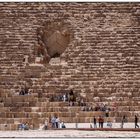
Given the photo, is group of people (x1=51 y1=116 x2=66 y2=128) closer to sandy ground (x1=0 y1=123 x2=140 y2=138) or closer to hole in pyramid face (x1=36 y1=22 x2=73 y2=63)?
sandy ground (x1=0 y1=123 x2=140 y2=138)

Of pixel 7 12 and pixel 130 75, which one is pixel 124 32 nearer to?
pixel 130 75

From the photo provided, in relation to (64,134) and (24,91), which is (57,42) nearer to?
(24,91)

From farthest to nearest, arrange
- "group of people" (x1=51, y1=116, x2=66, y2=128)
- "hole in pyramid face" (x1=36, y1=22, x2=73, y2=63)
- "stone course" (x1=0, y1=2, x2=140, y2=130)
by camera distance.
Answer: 1. "hole in pyramid face" (x1=36, y1=22, x2=73, y2=63)
2. "stone course" (x1=0, y1=2, x2=140, y2=130)
3. "group of people" (x1=51, y1=116, x2=66, y2=128)

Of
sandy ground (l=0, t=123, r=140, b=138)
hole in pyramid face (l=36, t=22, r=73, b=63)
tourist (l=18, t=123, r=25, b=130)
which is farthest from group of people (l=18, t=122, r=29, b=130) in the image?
hole in pyramid face (l=36, t=22, r=73, b=63)

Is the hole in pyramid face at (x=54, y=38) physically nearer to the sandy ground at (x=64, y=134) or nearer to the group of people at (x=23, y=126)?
the group of people at (x=23, y=126)

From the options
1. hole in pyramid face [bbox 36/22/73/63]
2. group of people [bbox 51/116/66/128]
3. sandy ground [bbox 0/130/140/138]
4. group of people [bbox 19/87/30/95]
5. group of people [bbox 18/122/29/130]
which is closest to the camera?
sandy ground [bbox 0/130/140/138]

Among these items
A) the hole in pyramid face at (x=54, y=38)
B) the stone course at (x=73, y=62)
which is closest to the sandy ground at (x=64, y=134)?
the stone course at (x=73, y=62)

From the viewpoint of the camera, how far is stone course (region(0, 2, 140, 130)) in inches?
1244

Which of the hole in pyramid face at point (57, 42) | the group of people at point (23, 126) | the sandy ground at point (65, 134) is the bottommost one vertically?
the sandy ground at point (65, 134)

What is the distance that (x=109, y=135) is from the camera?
84.6ft

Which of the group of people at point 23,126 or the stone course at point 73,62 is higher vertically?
the stone course at point 73,62

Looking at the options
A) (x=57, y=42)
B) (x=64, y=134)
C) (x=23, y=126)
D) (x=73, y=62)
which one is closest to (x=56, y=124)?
(x=23, y=126)

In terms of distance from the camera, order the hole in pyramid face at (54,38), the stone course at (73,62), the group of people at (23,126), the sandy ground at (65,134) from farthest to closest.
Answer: the hole in pyramid face at (54,38), the stone course at (73,62), the group of people at (23,126), the sandy ground at (65,134)

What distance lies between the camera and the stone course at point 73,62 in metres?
31.6
